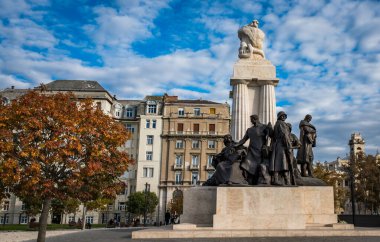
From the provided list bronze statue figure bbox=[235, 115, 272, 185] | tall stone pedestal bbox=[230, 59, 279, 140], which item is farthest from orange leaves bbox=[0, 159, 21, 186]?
tall stone pedestal bbox=[230, 59, 279, 140]

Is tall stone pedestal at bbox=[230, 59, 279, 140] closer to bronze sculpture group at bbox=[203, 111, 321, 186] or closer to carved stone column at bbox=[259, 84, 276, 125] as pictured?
carved stone column at bbox=[259, 84, 276, 125]

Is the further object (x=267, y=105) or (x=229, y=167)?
(x=267, y=105)

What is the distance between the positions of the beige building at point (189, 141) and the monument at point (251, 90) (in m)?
44.4

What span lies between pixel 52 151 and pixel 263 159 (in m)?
8.18

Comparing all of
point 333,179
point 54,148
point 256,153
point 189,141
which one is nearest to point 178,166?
point 189,141

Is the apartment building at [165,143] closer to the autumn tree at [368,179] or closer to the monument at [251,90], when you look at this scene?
the autumn tree at [368,179]

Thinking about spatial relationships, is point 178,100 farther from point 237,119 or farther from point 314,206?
point 314,206

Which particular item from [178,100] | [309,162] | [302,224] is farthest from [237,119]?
A: [178,100]

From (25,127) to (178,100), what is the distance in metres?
54.7

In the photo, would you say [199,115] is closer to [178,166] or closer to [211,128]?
[211,128]

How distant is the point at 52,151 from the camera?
1518 cm

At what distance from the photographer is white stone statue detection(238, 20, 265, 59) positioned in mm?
19812

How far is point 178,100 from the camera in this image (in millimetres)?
69750

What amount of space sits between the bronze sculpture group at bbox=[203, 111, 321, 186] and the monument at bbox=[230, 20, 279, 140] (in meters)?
3.70
